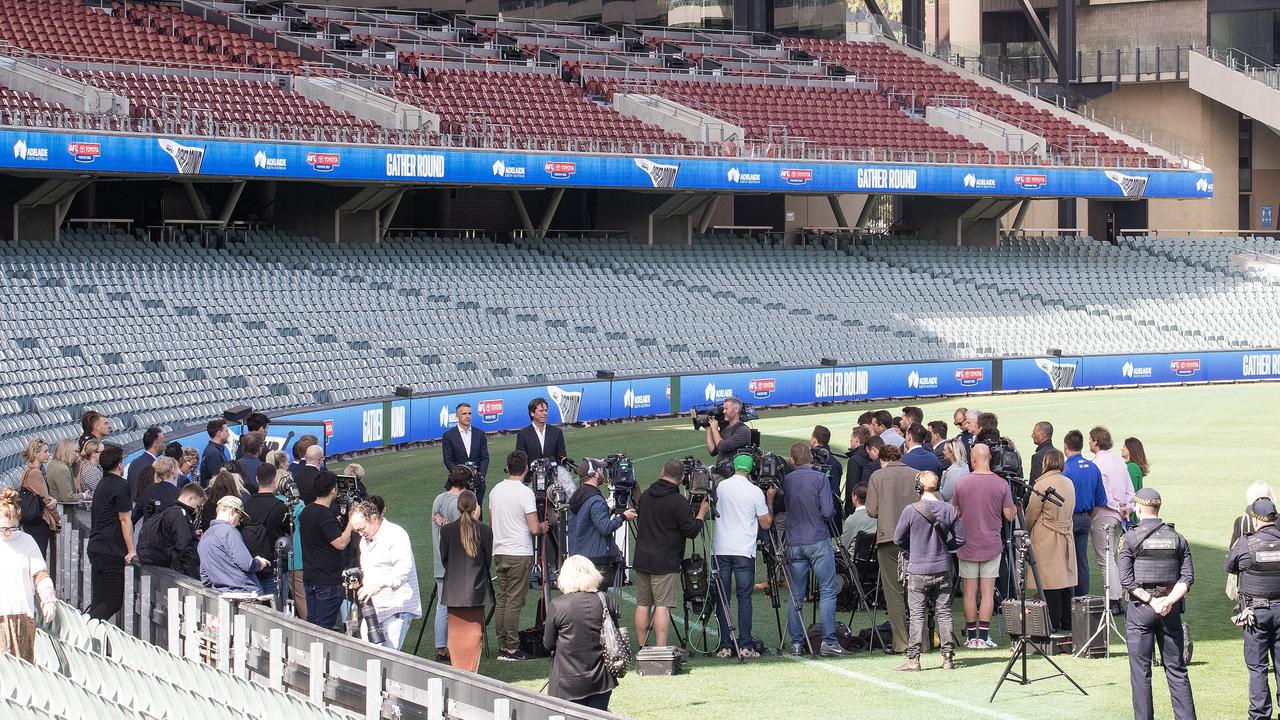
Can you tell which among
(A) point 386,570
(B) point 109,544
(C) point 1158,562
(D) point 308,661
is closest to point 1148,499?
(C) point 1158,562

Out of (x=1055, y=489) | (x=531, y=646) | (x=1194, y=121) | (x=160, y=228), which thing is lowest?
(x=531, y=646)

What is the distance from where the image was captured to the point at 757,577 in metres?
16.5

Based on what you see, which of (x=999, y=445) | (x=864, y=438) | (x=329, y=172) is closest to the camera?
(x=999, y=445)

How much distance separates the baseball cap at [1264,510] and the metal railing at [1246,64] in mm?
47504

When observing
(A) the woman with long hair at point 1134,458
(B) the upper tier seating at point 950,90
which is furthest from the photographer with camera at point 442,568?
(B) the upper tier seating at point 950,90

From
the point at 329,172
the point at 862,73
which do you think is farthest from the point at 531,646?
the point at 862,73

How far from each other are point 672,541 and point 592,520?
2.27 ft

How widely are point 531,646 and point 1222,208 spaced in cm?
4910

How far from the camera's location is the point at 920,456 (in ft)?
46.3

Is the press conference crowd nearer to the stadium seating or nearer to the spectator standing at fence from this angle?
the spectator standing at fence

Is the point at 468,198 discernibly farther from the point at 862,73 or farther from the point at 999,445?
the point at 999,445

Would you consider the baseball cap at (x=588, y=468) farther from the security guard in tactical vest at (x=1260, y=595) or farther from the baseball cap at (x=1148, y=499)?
the security guard in tactical vest at (x=1260, y=595)

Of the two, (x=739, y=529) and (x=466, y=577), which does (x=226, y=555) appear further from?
(x=739, y=529)

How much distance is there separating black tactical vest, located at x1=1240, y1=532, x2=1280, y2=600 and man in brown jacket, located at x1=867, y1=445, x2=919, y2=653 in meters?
3.23
